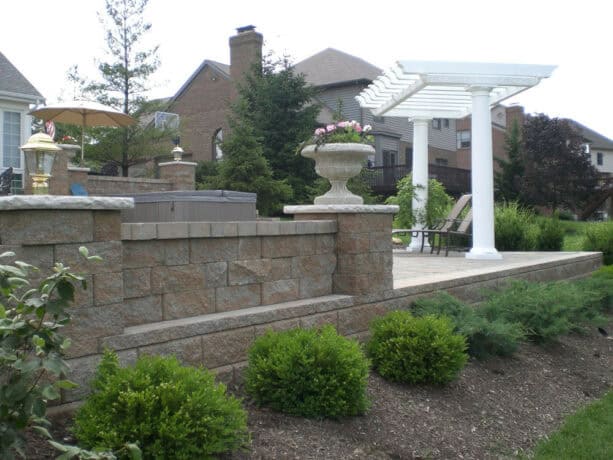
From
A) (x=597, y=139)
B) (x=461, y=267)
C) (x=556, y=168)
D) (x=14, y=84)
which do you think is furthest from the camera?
(x=597, y=139)

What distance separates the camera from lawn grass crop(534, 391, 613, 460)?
4.14 meters

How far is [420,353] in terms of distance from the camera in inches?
191

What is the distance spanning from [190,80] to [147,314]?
89.1ft

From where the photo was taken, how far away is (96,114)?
12.7m

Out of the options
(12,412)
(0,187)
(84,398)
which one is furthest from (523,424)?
(0,187)

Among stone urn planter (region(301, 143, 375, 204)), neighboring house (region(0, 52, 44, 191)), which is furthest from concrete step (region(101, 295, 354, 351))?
neighboring house (region(0, 52, 44, 191))

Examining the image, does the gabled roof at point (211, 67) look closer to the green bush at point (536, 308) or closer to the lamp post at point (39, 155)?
the green bush at point (536, 308)

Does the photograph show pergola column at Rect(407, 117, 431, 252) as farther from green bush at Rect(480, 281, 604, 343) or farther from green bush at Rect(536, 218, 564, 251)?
green bush at Rect(480, 281, 604, 343)

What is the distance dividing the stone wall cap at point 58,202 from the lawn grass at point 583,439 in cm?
301

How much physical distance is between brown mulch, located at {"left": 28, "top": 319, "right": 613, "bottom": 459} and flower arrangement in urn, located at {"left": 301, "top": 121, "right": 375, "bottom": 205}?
160cm

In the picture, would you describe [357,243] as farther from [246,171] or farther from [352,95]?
[352,95]

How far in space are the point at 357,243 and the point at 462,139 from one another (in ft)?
111

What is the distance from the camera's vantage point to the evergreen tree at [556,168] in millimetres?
27828

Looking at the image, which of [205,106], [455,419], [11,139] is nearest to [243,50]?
[205,106]
